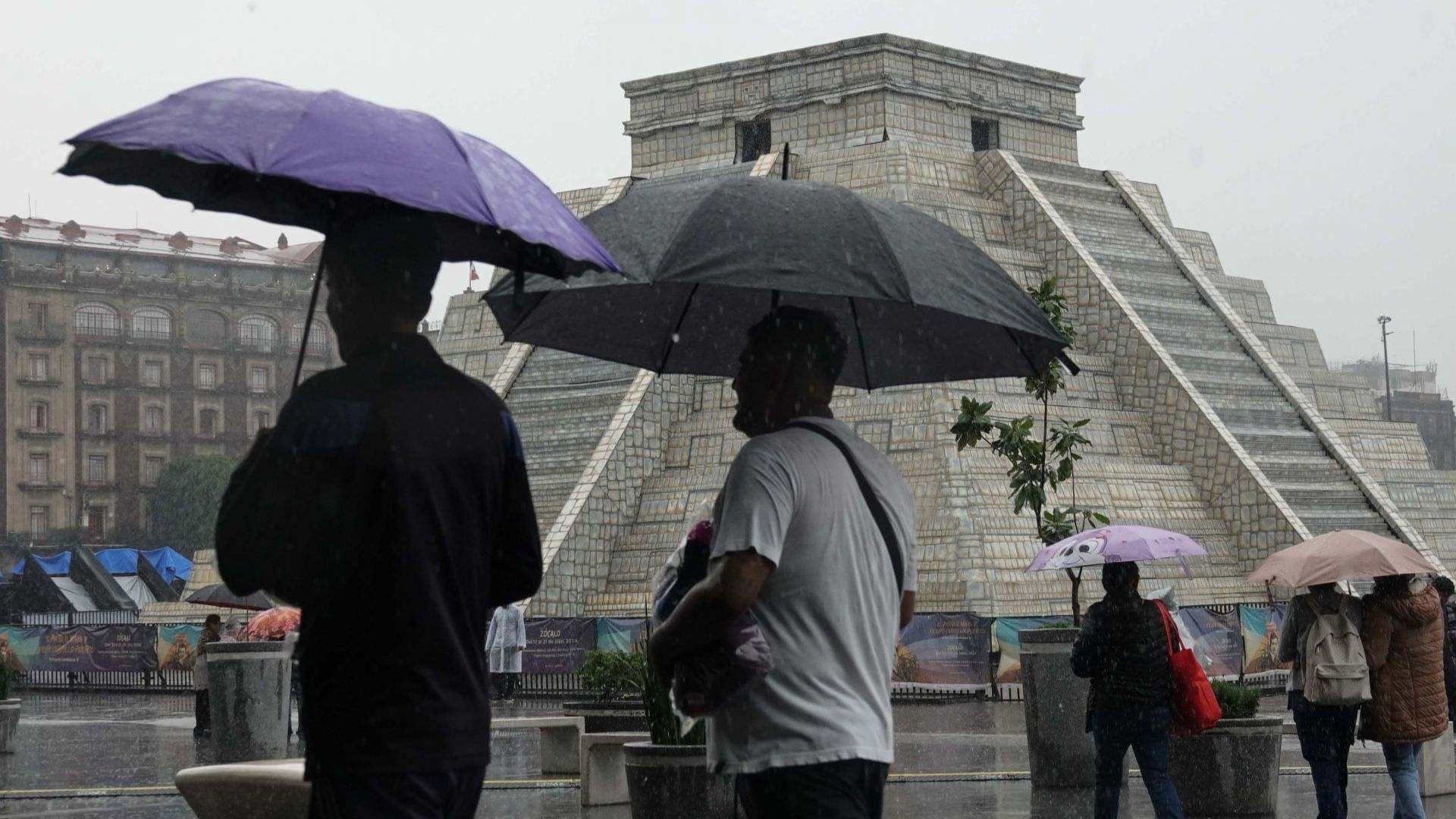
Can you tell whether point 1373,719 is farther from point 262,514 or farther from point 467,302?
point 467,302

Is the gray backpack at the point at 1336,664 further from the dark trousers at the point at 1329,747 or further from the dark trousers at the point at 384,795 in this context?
the dark trousers at the point at 384,795

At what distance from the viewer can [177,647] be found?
33.8 metres

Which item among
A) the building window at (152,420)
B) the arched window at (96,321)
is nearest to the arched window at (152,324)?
the arched window at (96,321)

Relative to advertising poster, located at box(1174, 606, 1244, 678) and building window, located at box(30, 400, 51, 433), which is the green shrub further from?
building window, located at box(30, 400, 51, 433)

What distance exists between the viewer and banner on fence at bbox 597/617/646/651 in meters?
27.2

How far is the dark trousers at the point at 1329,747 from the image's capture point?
11.5 m

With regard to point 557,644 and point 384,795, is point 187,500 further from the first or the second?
point 384,795

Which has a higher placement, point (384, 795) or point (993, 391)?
point (993, 391)

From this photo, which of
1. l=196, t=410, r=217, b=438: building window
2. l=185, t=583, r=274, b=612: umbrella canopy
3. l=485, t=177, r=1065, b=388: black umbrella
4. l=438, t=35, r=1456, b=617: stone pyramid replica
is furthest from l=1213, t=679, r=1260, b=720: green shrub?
l=196, t=410, r=217, b=438: building window

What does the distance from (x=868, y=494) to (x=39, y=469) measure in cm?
8478

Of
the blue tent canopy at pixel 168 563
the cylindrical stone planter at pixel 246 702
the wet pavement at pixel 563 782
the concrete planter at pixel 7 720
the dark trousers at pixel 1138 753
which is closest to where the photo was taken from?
the dark trousers at pixel 1138 753

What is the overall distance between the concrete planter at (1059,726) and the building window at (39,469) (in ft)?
250

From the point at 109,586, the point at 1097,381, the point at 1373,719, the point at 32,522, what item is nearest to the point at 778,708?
the point at 1373,719

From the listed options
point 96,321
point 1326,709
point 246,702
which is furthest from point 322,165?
point 96,321
